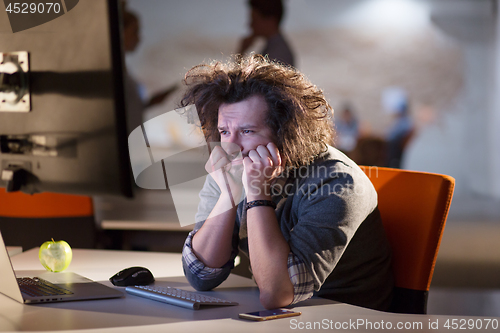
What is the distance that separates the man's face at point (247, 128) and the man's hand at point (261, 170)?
2cm

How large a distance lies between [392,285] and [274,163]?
436mm

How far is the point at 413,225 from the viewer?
115cm

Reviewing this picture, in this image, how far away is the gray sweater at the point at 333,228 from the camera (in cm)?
97

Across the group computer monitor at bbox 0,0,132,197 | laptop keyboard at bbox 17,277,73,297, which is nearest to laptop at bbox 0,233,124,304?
laptop keyboard at bbox 17,277,73,297

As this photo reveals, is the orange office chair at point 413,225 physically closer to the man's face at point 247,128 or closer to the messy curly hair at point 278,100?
the messy curly hair at point 278,100

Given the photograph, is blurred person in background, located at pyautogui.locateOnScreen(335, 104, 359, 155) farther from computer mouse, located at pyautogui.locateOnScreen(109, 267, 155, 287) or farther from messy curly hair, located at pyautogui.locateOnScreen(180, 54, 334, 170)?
computer mouse, located at pyautogui.locateOnScreen(109, 267, 155, 287)

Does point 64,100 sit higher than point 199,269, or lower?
higher

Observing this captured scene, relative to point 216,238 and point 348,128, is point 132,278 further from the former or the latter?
point 348,128

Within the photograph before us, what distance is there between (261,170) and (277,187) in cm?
10

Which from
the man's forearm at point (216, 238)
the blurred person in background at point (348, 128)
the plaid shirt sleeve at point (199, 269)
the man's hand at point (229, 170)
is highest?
the blurred person in background at point (348, 128)

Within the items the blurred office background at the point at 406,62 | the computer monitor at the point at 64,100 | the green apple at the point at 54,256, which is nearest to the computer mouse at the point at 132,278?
the green apple at the point at 54,256

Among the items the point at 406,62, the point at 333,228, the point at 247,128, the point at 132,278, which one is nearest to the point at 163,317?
the point at 132,278

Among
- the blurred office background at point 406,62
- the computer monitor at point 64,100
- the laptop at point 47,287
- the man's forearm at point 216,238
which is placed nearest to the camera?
the computer monitor at point 64,100

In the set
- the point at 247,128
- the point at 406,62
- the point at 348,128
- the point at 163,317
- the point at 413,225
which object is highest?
the point at 406,62
